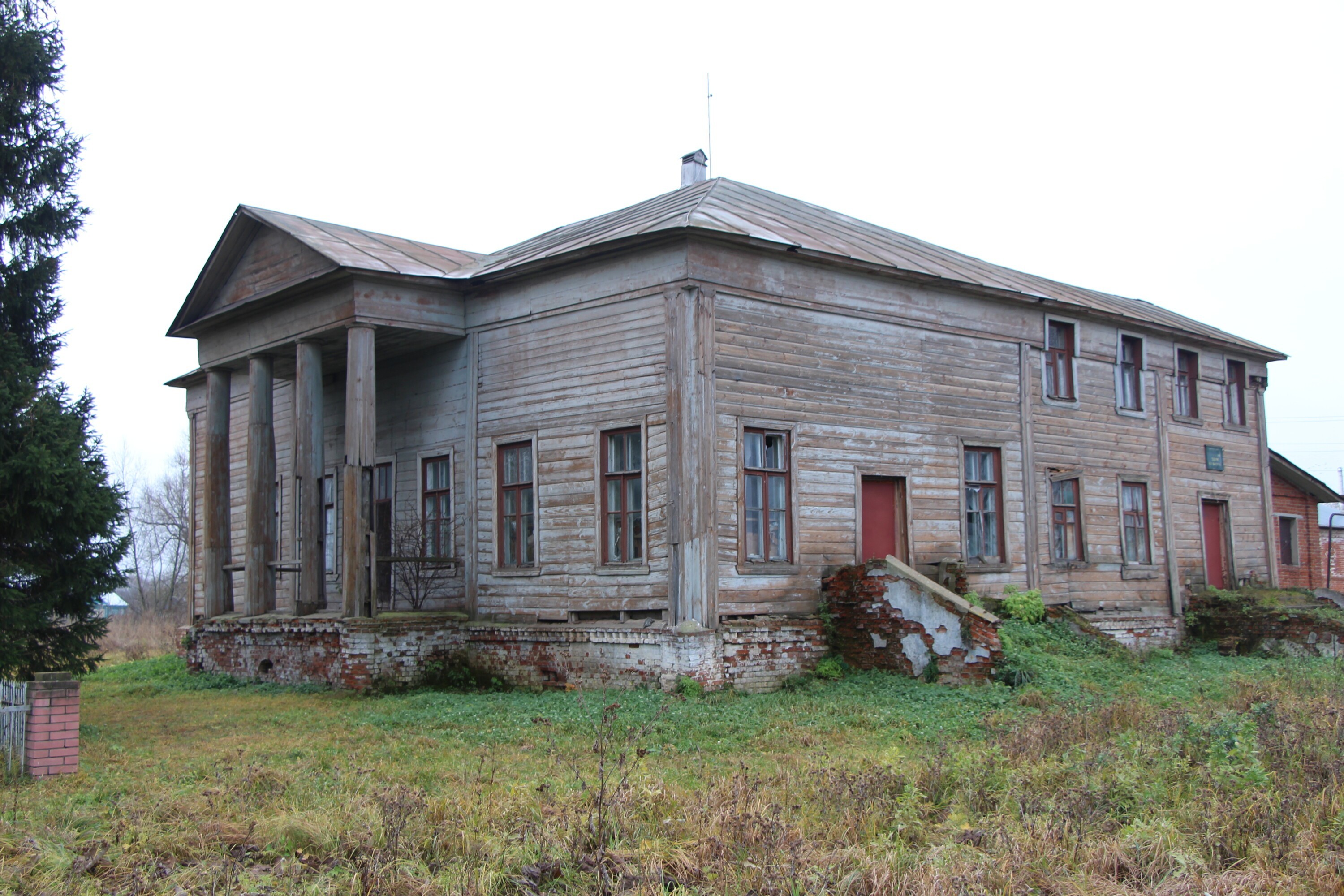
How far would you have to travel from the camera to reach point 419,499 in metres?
17.8

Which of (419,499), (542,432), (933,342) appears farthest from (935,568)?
(419,499)

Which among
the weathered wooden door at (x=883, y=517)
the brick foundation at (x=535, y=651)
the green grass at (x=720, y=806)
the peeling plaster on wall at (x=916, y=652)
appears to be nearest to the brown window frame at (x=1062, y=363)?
the weathered wooden door at (x=883, y=517)

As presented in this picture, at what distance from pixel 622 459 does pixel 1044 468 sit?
772cm

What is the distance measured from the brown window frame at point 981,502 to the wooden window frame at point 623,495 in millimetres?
5364

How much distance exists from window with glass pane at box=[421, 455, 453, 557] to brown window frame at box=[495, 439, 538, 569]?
1.09 m

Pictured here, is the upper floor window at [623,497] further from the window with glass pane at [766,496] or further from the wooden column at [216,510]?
the wooden column at [216,510]

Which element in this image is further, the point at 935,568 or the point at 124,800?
the point at 935,568

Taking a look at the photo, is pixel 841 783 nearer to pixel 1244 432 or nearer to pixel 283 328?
pixel 283 328

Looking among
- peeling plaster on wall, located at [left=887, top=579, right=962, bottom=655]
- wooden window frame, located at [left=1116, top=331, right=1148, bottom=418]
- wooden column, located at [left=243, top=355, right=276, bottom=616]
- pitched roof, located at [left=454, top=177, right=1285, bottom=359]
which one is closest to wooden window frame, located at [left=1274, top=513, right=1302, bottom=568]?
pitched roof, located at [left=454, top=177, right=1285, bottom=359]

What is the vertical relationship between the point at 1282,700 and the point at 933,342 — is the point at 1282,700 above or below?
below

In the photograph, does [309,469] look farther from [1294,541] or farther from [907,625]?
[1294,541]

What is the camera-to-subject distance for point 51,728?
29.1 feet

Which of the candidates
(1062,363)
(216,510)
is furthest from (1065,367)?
(216,510)

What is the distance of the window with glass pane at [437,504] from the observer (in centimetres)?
1722
